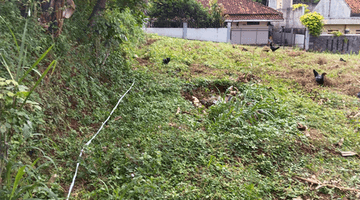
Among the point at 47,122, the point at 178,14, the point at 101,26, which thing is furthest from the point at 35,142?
the point at 178,14

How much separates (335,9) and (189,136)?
89.7 ft

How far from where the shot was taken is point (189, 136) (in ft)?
13.7

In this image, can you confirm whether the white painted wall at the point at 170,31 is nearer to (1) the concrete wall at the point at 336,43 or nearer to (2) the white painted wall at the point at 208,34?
(2) the white painted wall at the point at 208,34

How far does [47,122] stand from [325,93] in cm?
645

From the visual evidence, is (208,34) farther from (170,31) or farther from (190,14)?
(170,31)

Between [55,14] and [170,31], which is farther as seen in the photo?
[170,31]

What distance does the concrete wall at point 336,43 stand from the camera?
19.6 m

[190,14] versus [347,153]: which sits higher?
[190,14]

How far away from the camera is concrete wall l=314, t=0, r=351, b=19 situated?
25656 millimetres

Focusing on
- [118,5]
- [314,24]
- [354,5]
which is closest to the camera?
[118,5]

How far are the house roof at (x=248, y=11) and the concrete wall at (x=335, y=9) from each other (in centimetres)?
849

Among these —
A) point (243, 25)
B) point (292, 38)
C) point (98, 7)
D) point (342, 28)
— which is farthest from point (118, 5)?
point (342, 28)

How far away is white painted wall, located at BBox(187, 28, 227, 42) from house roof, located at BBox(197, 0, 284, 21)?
2.40 m

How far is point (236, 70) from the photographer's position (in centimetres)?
816
